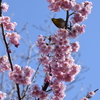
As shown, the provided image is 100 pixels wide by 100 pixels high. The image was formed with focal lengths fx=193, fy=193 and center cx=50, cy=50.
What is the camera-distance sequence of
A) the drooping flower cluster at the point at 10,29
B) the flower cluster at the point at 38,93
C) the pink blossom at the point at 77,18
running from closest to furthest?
A: the flower cluster at the point at 38,93
the drooping flower cluster at the point at 10,29
the pink blossom at the point at 77,18

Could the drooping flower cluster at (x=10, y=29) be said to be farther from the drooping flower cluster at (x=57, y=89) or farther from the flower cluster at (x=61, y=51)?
the drooping flower cluster at (x=57, y=89)

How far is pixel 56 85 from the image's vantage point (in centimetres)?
281

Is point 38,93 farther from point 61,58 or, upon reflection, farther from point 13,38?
point 13,38

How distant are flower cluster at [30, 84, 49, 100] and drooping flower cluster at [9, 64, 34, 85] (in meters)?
0.23

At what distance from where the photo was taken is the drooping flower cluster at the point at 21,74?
8.67 feet

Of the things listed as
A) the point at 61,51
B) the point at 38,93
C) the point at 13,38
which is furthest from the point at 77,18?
the point at 38,93

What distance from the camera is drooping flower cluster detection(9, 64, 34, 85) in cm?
264

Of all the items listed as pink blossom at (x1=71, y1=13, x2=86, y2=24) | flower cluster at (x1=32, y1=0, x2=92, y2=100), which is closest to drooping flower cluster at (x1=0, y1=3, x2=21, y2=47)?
flower cluster at (x1=32, y1=0, x2=92, y2=100)

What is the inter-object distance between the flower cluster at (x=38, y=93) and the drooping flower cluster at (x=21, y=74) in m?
0.23

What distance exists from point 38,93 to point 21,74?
38cm

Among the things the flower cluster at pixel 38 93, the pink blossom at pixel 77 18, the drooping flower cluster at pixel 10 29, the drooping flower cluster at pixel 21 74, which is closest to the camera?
the drooping flower cluster at pixel 21 74

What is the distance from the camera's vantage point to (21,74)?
8.80ft

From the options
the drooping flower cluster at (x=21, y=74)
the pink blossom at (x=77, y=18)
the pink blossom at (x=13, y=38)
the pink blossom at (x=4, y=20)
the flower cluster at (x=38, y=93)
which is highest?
the pink blossom at (x=4, y=20)

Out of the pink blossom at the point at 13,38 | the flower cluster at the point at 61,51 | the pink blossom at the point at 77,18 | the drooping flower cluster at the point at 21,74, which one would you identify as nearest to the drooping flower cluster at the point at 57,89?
the flower cluster at the point at 61,51
